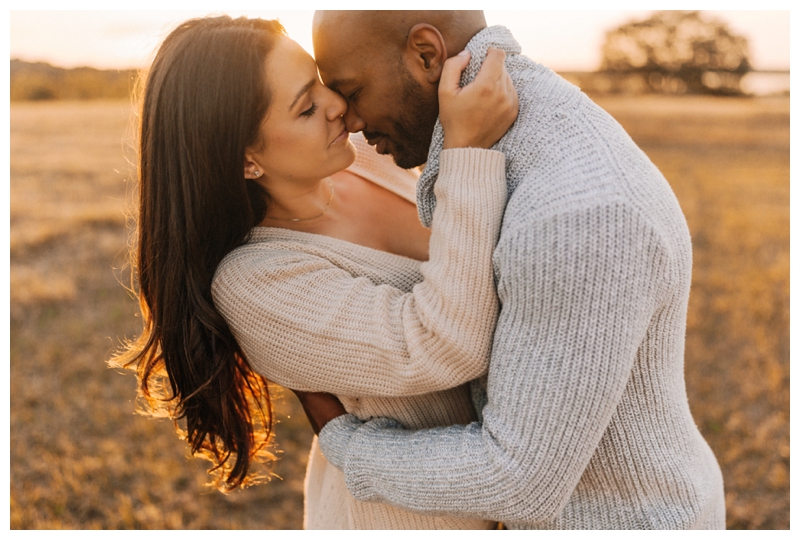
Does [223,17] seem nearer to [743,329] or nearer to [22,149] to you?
[743,329]

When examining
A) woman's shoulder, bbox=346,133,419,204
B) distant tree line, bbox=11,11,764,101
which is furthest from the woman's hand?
distant tree line, bbox=11,11,764,101

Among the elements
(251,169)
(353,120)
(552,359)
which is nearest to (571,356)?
(552,359)

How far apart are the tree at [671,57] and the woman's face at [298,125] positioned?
16674mm

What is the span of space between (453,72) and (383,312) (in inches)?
24.5

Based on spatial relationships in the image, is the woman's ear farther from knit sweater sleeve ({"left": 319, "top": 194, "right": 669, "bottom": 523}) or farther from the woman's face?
knit sweater sleeve ({"left": 319, "top": 194, "right": 669, "bottom": 523})

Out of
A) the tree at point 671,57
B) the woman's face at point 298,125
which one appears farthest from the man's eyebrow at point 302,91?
the tree at point 671,57

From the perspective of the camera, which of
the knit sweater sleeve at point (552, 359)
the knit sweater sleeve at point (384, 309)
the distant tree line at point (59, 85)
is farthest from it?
the distant tree line at point (59, 85)

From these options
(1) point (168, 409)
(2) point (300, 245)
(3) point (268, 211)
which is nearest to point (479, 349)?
(2) point (300, 245)

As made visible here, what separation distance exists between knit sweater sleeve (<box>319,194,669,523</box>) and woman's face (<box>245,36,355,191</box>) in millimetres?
759

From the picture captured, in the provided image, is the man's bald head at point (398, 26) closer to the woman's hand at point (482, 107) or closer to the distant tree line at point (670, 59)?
the woman's hand at point (482, 107)

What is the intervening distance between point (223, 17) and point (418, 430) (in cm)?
131

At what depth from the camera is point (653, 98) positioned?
62.2ft

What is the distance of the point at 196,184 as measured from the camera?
1.93 m

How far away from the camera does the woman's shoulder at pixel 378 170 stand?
2.45m
